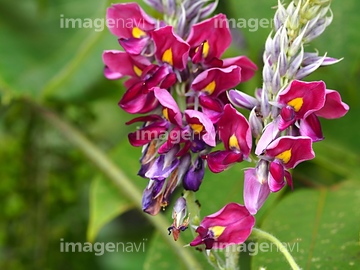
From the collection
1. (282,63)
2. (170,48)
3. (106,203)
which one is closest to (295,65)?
(282,63)

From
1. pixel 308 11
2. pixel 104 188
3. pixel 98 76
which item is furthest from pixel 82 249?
pixel 308 11

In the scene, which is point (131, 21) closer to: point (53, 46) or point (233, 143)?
point (233, 143)

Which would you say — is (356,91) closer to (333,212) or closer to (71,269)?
(333,212)

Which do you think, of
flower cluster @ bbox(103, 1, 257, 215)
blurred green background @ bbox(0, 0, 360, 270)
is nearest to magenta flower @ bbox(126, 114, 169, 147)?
flower cluster @ bbox(103, 1, 257, 215)

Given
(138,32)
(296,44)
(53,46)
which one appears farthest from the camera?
(53,46)

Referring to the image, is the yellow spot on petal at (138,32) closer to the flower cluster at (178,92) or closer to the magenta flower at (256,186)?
the flower cluster at (178,92)

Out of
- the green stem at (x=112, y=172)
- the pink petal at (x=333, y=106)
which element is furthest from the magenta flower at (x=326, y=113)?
the green stem at (x=112, y=172)

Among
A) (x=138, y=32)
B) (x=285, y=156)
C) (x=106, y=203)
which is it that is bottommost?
(x=106, y=203)
